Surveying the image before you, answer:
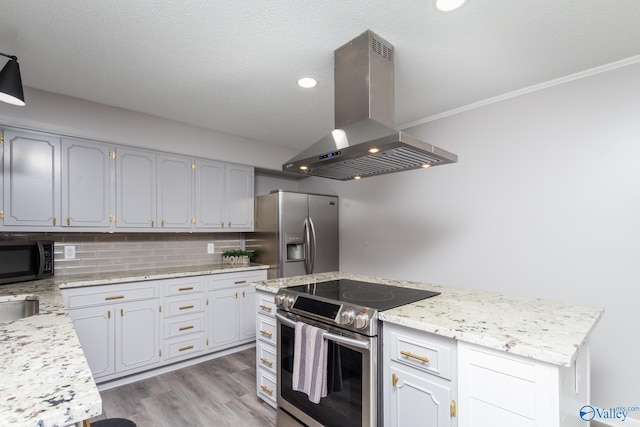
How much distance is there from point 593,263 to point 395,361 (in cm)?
177

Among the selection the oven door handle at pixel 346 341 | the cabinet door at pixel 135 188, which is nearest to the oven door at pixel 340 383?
the oven door handle at pixel 346 341

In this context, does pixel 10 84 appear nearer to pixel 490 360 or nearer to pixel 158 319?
pixel 158 319

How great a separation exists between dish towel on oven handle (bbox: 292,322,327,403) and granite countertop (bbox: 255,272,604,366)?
43 centimetres

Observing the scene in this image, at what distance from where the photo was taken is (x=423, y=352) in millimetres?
1425

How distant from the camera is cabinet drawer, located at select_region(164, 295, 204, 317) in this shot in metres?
2.99

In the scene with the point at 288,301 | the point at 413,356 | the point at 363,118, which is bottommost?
the point at 413,356

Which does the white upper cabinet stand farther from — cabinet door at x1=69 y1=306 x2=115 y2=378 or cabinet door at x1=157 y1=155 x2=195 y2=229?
cabinet door at x1=69 y1=306 x2=115 y2=378

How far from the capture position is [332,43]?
6.28ft

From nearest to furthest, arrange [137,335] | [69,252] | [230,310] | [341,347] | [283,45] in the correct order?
[341,347] → [283,45] → [137,335] → [69,252] → [230,310]

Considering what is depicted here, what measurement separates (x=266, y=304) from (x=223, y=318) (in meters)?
1.33

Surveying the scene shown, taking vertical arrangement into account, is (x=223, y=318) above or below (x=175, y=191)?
below

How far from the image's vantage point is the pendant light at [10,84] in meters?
1.55

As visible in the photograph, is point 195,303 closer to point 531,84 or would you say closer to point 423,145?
point 423,145

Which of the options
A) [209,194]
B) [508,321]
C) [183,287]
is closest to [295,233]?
[209,194]
